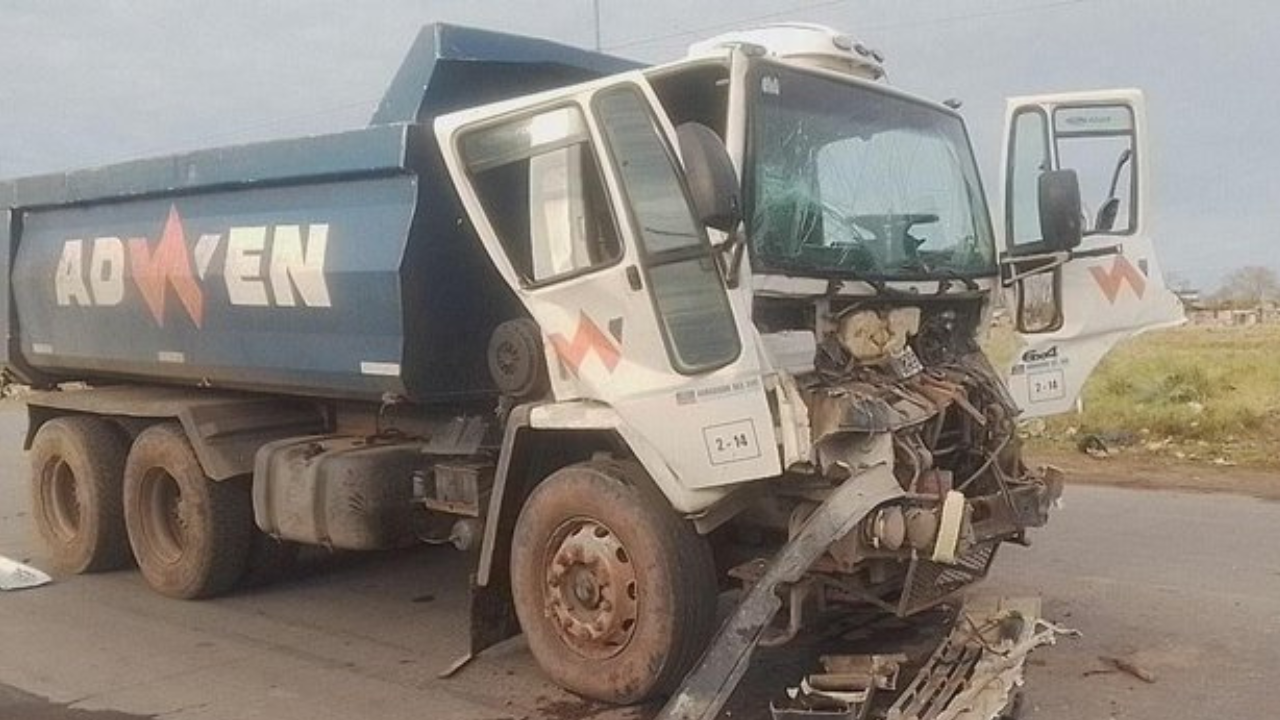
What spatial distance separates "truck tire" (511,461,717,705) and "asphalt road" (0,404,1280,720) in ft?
0.78

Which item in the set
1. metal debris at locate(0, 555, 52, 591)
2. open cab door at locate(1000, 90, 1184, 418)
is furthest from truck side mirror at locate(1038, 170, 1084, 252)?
metal debris at locate(0, 555, 52, 591)

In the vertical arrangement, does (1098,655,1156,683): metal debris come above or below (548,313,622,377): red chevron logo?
below

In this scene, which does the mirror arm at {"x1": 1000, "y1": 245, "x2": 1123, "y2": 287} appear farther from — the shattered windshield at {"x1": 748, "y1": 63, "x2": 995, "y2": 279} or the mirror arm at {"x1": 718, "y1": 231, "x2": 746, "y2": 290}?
the mirror arm at {"x1": 718, "y1": 231, "x2": 746, "y2": 290}

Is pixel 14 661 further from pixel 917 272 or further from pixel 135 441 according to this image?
pixel 917 272

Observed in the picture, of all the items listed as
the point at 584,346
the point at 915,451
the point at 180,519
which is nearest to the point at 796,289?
the point at 915,451

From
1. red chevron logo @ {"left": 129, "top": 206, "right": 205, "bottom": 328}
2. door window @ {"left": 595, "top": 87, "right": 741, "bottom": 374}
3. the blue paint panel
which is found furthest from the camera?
red chevron logo @ {"left": 129, "top": 206, "right": 205, "bottom": 328}

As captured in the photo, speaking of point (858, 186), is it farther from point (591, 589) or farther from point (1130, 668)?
point (1130, 668)

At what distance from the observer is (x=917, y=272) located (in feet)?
19.1

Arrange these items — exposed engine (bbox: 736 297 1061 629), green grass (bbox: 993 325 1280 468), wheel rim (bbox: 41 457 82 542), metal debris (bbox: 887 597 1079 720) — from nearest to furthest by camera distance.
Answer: metal debris (bbox: 887 597 1079 720)
exposed engine (bbox: 736 297 1061 629)
wheel rim (bbox: 41 457 82 542)
green grass (bbox: 993 325 1280 468)

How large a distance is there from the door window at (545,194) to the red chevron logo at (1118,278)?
2379 millimetres

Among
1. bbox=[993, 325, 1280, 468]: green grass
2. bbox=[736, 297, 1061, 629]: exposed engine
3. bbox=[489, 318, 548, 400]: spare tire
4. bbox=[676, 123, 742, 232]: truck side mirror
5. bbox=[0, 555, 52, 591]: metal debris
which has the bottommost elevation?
bbox=[993, 325, 1280, 468]: green grass

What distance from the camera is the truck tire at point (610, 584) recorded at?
5.29 meters

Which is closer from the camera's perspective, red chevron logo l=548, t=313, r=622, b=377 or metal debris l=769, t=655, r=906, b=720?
metal debris l=769, t=655, r=906, b=720

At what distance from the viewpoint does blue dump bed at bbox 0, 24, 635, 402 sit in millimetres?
6336
